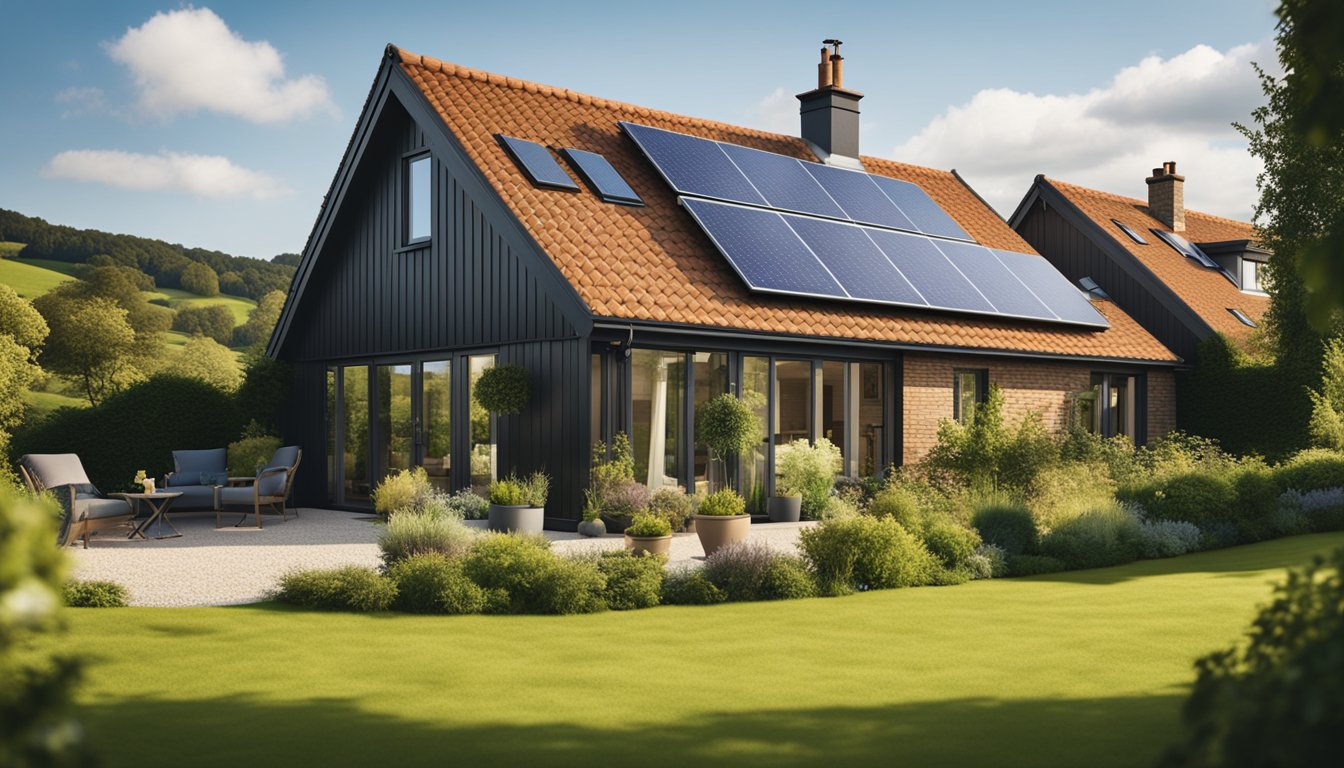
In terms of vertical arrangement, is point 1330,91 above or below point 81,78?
below

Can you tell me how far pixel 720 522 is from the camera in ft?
37.9

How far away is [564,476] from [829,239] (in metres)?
5.82

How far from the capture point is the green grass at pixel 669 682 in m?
5.13

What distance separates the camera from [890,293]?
17.1 m

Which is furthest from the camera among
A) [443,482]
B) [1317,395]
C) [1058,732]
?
[1317,395]

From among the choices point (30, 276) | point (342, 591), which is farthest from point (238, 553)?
point (30, 276)

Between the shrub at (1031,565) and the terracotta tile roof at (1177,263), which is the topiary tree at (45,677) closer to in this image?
the shrub at (1031,565)

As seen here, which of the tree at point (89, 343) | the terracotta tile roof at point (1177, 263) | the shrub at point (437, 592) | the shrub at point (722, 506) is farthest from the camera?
the tree at point (89, 343)

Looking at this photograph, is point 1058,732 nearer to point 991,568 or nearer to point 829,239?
point 991,568

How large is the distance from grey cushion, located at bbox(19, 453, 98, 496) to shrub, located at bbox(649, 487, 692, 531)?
6911 millimetres

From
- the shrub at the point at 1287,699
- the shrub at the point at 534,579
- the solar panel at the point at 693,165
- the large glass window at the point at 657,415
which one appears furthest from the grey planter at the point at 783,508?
the shrub at the point at 1287,699

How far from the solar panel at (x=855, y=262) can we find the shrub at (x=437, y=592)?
9.02 meters

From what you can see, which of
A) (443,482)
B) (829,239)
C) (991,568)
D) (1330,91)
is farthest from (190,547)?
(1330,91)

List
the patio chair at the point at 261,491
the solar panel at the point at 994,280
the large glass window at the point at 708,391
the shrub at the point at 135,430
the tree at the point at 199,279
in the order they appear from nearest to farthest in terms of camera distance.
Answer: the large glass window at the point at 708,391
the patio chair at the point at 261,491
the shrub at the point at 135,430
the solar panel at the point at 994,280
the tree at the point at 199,279
